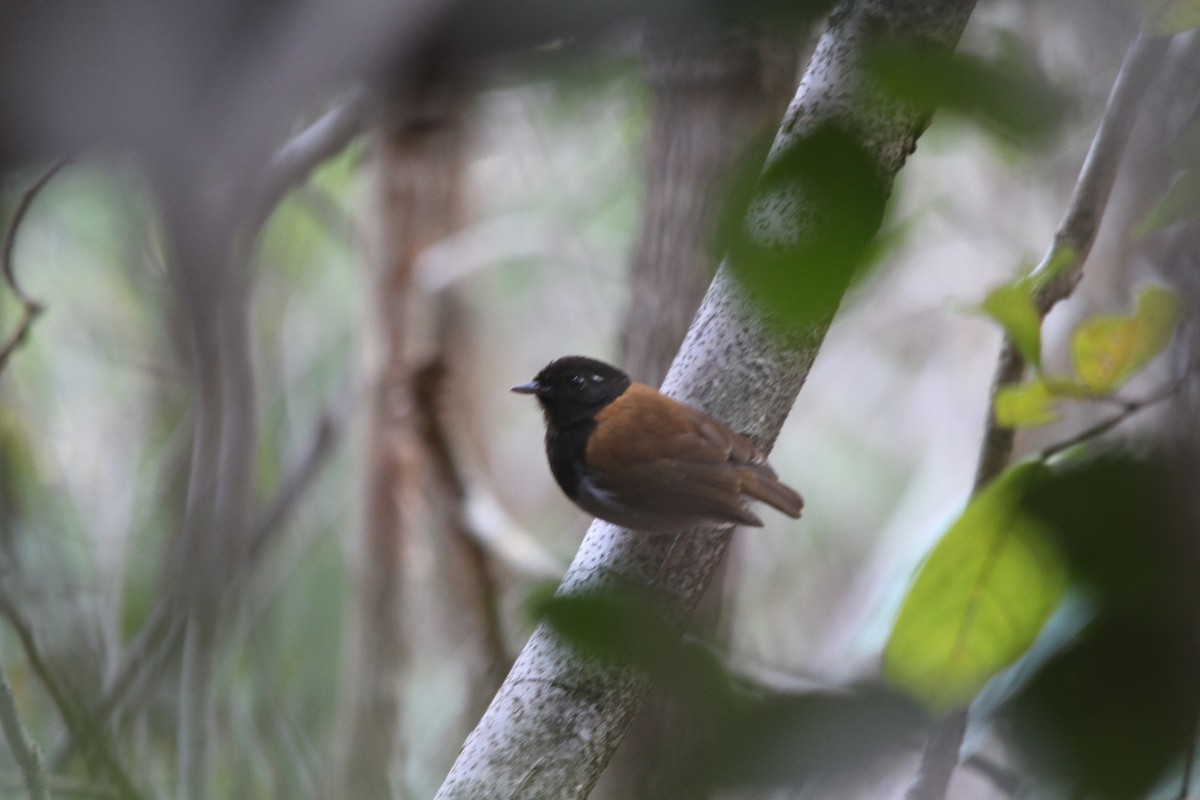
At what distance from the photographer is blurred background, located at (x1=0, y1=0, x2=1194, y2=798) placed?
2.49 feet

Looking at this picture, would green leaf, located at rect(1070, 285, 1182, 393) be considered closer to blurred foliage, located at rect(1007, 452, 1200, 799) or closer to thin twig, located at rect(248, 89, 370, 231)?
blurred foliage, located at rect(1007, 452, 1200, 799)

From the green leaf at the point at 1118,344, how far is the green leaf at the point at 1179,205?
0.16 ft

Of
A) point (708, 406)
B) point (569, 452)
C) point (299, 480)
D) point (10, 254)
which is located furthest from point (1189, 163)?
point (299, 480)

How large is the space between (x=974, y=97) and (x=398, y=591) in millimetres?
2963

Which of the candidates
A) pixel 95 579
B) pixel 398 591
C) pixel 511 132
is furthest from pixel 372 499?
pixel 511 132

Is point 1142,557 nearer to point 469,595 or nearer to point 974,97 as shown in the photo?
point 974,97

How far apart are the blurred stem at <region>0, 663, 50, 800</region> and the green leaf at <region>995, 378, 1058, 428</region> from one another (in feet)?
2.94

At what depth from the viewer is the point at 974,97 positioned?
402mm

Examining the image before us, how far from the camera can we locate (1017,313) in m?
0.70

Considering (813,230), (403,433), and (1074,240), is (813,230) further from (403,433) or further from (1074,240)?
(403,433)

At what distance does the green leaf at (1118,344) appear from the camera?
0.71 meters

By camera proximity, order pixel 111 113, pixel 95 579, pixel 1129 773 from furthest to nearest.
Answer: pixel 95 579 → pixel 111 113 → pixel 1129 773

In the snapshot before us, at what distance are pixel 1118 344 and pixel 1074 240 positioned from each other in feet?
1.29

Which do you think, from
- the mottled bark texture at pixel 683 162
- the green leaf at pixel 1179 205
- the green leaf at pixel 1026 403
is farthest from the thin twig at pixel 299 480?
the green leaf at pixel 1179 205
